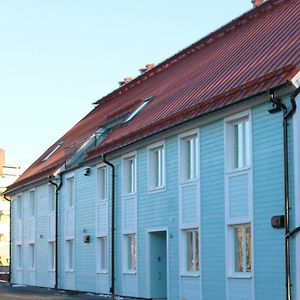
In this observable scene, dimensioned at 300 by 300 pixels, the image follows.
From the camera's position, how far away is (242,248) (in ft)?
Result: 68.9

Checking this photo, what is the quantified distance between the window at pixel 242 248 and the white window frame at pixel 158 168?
471 cm

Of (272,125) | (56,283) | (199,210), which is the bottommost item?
(56,283)

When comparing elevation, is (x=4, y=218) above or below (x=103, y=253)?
above

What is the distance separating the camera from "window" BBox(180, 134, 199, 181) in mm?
23844

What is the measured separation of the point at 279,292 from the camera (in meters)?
18.9

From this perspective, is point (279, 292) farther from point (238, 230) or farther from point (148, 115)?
point (148, 115)

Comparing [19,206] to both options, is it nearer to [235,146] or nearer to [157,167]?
[157,167]

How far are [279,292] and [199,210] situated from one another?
4.67m

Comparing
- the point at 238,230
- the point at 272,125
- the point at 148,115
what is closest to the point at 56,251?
the point at 148,115

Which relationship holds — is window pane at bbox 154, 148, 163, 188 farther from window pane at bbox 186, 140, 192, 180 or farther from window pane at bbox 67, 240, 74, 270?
window pane at bbox 67, 240, 74, 270

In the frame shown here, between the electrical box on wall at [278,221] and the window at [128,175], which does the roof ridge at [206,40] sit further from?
the electrical box on wall at [278,221]

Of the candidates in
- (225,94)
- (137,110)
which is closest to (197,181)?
(225,94)

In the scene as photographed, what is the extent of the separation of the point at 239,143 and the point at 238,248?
2.59 metres

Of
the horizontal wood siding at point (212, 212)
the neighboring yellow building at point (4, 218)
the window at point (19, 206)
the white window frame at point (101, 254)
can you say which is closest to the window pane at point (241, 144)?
the horizontal wood siding at point (212, 212)
